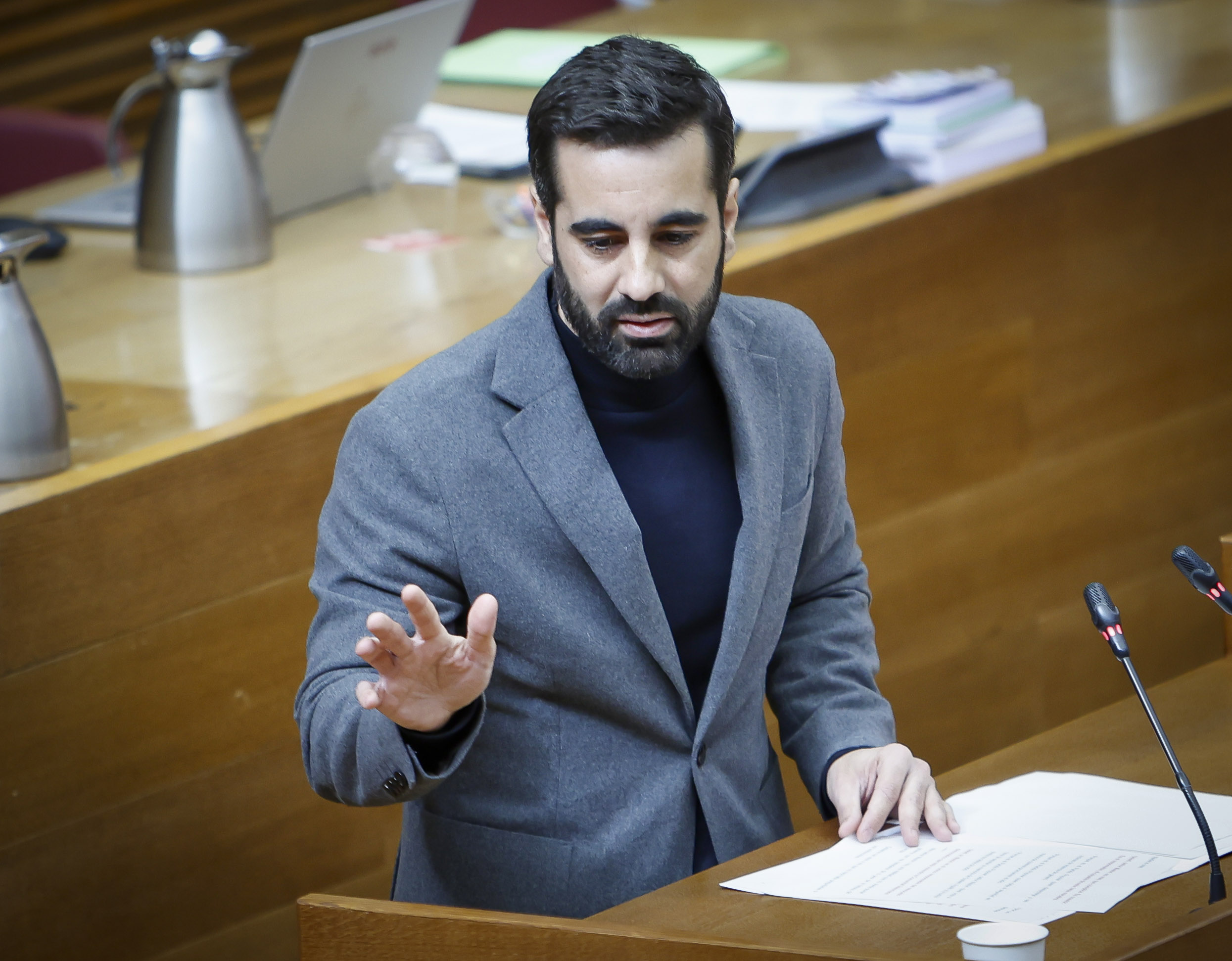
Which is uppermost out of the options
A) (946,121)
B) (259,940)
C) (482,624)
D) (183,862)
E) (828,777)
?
(482,624)

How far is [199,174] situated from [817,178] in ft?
3.12

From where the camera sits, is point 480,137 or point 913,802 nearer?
point 913,802

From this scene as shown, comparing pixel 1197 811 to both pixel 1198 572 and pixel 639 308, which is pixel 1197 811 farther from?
pixel 639 308

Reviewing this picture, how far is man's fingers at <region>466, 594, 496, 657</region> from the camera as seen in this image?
3.92 ft

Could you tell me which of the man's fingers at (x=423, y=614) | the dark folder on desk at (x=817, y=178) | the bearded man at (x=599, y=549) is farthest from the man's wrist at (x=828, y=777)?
the dark folder on desk at (x=817, y=178)

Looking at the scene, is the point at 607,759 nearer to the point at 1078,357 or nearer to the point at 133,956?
the point at 133,956

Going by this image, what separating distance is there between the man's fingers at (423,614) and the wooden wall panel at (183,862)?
89 cm

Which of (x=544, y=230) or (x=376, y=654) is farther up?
(x=544, y=230)

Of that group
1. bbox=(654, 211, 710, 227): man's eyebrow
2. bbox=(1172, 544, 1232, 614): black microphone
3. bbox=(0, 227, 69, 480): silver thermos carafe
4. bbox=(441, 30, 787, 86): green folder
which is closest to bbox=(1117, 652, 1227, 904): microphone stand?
bbox=(1172, 544, 1232, 614): black microphone

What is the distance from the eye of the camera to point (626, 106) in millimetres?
1354

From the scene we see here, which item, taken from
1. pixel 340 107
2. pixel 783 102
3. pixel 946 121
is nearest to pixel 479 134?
pixel 340 107

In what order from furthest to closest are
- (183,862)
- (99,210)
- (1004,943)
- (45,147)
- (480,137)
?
(45,147) < (480,137) < (99,210) < (183,862) < (1004,943)

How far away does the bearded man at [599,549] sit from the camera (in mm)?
1372

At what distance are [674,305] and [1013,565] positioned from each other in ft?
5.16
